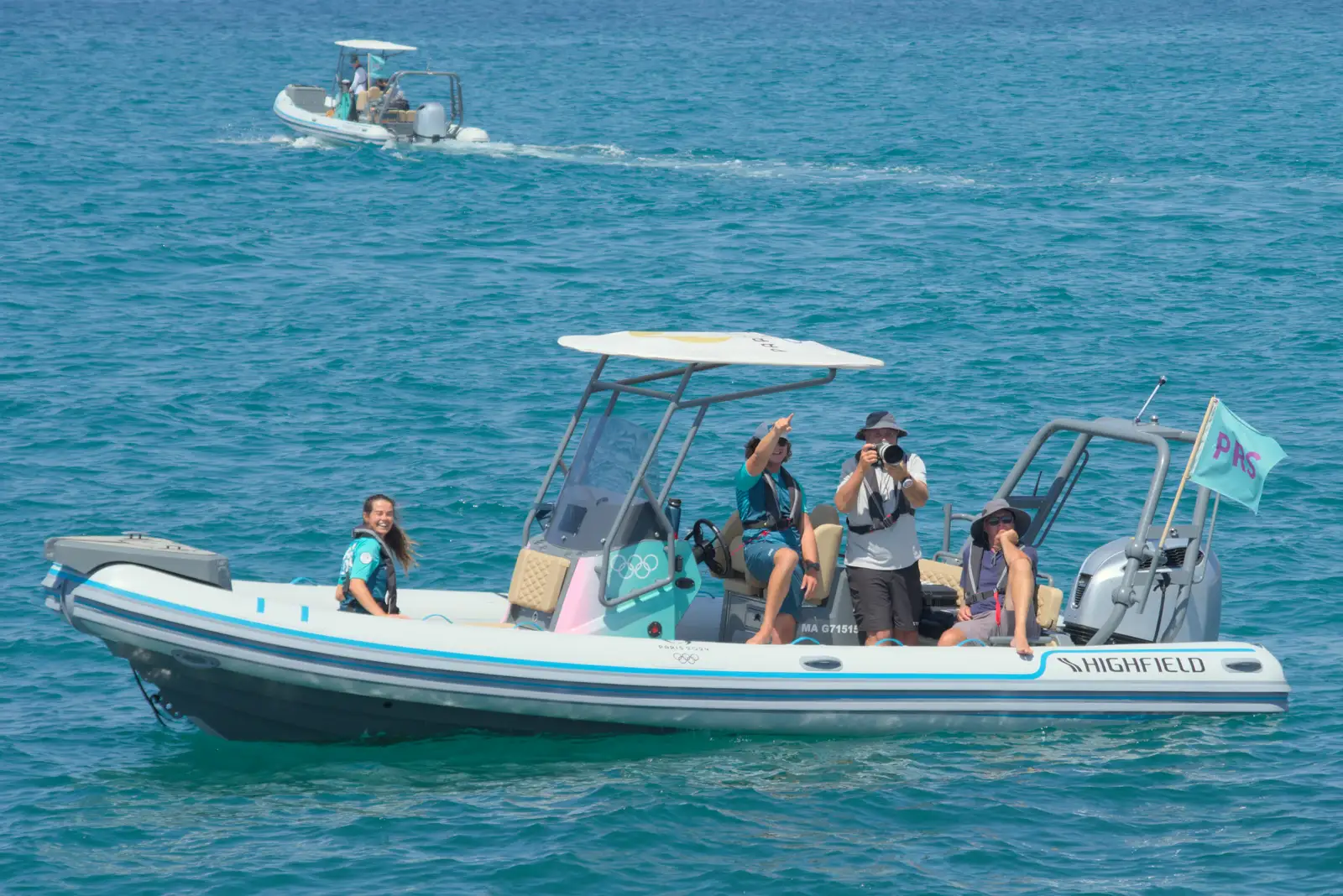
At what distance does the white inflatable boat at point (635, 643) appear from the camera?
10281mm

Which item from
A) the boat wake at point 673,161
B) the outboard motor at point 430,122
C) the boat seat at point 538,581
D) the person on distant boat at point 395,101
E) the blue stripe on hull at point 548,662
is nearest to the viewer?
the blue stripe on hull at point 548,662

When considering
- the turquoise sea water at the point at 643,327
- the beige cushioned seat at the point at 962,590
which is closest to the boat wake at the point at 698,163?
the turquoise sea water at the point at 643,327

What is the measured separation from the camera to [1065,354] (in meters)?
21.8

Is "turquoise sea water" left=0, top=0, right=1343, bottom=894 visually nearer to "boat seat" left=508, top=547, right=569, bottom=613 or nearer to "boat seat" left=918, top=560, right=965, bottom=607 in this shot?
"boat seat" left=508, top=547, right=569, bottom=613

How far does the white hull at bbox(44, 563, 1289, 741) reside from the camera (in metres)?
10.2

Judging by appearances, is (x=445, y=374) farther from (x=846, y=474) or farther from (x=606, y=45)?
(x=606, y=45)

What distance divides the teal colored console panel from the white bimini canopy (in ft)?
Answer: 3.98

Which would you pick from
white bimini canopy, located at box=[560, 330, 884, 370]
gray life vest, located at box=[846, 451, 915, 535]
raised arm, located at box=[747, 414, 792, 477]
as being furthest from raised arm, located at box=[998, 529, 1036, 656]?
raised arm, located at box=[747, 414, 792, 477]

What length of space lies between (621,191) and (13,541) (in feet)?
64.7

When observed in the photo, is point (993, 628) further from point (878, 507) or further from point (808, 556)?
point (808, 556)

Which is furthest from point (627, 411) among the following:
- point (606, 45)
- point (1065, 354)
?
point (606, 45)

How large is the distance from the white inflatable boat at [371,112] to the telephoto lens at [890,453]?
26.9 m

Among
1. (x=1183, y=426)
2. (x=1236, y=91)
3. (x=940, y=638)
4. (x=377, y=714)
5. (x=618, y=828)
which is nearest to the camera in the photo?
(x=618, y=828)

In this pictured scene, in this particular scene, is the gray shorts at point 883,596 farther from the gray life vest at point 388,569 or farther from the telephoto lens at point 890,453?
the gray life vest at point 388,569
